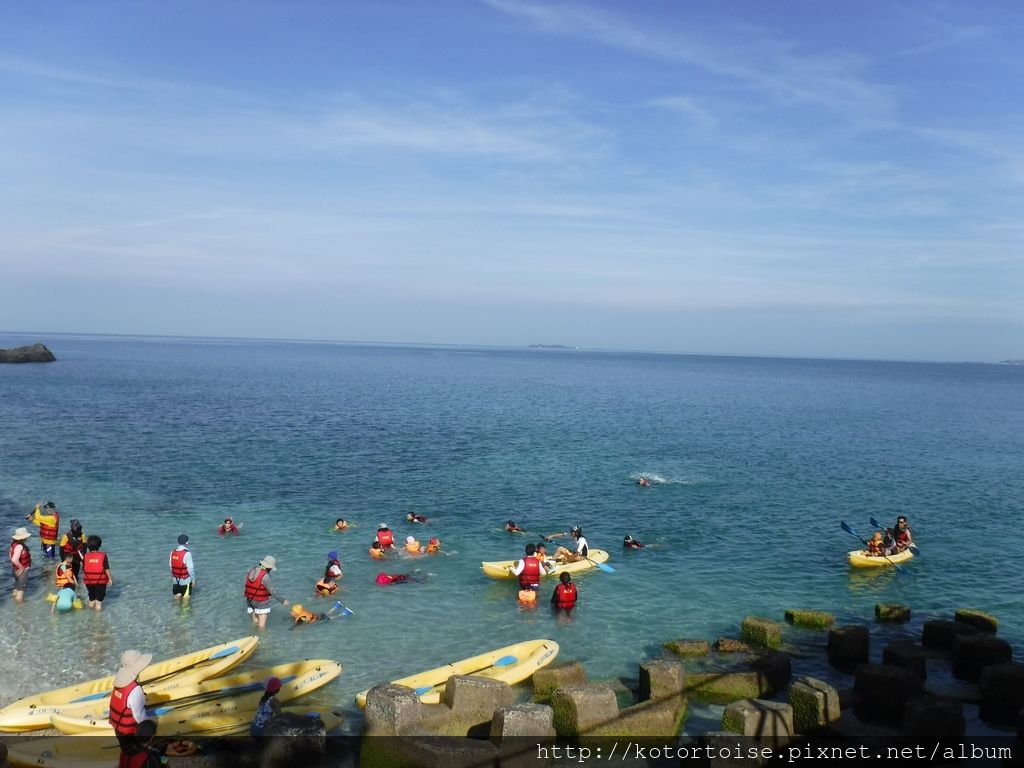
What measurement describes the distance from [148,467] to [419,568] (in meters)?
23.7

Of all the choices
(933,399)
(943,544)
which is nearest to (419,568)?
(943,544)

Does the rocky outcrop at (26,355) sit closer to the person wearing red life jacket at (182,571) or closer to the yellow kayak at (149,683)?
the person wearing red life jacket at (182,571)

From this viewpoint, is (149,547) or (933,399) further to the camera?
(933,399)

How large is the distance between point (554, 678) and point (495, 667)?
6.80ft

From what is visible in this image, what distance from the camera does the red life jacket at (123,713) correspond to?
12.0 metres

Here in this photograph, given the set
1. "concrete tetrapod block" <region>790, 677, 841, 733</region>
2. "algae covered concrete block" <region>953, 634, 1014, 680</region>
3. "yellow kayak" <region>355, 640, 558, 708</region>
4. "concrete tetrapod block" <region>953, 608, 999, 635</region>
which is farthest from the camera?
"concrete tetrapod block" <region>953, 608, 999, 635</region>

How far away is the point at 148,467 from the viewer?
42.5 m

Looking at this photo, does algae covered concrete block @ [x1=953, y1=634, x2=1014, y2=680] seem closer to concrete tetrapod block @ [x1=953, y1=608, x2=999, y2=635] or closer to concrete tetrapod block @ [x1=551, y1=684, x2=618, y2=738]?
concrete tetrapod block @ [x1=953, y1=608, x2=999, y2=635]

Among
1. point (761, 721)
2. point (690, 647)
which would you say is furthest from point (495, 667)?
point (761, 721)

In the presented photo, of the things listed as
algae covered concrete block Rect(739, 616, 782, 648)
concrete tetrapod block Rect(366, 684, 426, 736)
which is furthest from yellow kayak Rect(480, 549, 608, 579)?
concrete tetrapod block Rect(366, 684, 426, 736)

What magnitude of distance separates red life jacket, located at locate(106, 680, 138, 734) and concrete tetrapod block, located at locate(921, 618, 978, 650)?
57.8ft

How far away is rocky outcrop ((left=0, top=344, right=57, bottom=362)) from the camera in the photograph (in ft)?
458

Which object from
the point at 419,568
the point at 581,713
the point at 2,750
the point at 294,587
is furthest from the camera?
the point at 419,568

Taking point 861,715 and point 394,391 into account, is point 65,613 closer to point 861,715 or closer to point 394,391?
point 861,715
